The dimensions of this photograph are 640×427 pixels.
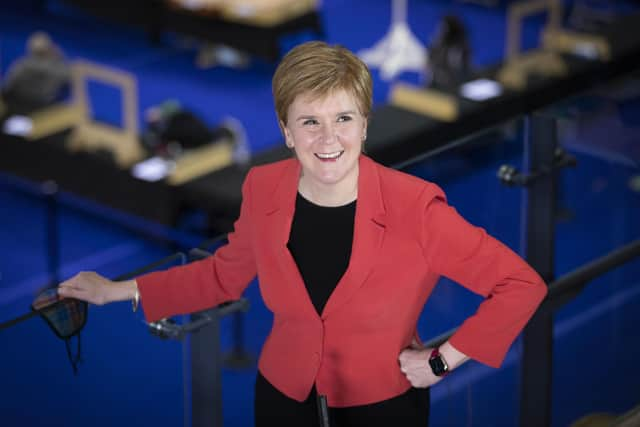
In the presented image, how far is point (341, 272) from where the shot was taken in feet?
9.34

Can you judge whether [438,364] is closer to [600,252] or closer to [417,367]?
[417,367]

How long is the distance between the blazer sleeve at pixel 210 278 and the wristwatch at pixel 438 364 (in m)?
0.46

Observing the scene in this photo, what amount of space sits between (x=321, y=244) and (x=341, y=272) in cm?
8

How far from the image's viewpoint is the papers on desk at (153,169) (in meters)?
9.27

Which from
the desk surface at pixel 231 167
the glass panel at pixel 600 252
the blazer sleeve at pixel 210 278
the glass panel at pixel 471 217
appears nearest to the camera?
the blazer sleeve at pixel 210 278

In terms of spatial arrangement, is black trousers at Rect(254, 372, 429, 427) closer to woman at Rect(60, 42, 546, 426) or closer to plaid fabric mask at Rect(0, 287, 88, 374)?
woman at Rect(60, 42, 546, 426)

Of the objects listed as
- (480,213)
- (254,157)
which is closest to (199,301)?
(480,213)

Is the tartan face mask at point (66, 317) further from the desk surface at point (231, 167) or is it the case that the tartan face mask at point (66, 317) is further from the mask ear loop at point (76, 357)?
the desk surface at point (231, 167)

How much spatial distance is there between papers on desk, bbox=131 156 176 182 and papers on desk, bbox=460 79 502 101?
234 centimetres

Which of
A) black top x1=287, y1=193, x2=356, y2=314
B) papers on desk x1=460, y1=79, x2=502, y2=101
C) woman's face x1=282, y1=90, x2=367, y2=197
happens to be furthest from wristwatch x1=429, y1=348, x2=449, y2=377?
papers on desk x1=460, y1=79, x2=502, y2=101

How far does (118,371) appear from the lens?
9.09ft

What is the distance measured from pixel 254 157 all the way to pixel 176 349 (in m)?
6.34

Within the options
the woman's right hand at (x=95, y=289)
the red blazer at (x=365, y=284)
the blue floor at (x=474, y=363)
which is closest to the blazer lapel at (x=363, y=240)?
the red blazer at (x=365, y=284)

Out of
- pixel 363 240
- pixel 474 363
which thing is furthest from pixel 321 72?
pixel 474 363
